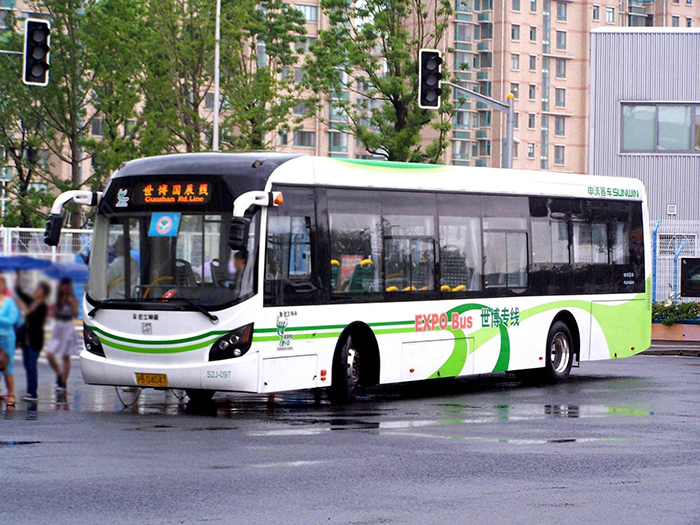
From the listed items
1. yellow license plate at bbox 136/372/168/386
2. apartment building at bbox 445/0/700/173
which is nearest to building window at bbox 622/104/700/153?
yellow license plate at bbox 136/372/168/386

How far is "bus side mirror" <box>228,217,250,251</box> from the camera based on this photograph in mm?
14977

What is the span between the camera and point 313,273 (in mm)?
16609

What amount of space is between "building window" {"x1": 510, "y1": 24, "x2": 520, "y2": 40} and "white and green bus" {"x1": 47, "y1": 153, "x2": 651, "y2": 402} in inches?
3698

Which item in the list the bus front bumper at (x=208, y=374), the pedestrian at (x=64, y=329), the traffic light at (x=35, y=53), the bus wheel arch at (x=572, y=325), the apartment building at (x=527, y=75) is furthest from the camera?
the apartment building at (x=527, y=75)

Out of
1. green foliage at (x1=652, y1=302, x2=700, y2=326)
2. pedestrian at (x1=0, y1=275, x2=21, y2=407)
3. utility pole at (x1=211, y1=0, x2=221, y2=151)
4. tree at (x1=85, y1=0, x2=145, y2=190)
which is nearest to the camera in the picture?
pedestrian at (x1=0, y1=275, x2=21, y2=407)

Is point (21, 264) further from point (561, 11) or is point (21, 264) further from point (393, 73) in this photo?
point (561, 11)

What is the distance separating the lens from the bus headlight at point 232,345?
15.6 metres

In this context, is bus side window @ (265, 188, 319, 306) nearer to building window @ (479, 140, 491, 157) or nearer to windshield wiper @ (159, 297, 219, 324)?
windshield wiper @ (159, 297, 219, 324)

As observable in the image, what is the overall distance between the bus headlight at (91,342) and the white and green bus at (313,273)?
2 centimetres

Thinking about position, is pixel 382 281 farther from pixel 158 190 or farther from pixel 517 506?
pixel 517 506

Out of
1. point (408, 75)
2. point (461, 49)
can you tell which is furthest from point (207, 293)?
point (461, 49)

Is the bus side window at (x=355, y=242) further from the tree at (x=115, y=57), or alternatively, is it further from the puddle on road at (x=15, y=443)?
the tree at (x=115, y=57)

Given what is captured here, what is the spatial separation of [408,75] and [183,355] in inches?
1261

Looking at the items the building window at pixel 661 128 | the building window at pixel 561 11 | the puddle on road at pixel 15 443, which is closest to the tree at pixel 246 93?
the building window at pixel 661 128
